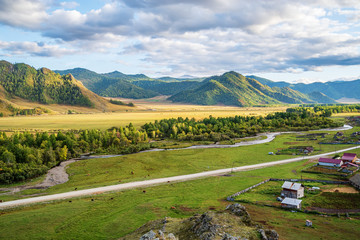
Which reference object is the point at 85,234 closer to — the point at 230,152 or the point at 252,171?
the point at 252,171

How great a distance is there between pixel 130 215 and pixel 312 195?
42.1 m

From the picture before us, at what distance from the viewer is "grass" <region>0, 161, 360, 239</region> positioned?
46.1 metres

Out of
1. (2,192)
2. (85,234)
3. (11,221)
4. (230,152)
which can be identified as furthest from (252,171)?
(2,192)

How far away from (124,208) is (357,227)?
44.3 metres

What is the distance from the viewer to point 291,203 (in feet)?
183

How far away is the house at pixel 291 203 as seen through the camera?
182 ft

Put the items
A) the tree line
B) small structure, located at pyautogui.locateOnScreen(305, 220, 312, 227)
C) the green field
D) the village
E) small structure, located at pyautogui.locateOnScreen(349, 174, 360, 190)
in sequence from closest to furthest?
small structure, located at pyautogui.locateOnScreen(305, 220, 312, 227) → the green field → the village → small structure, located at pyautogui.locateOnScreen(349, 174, 360, 190) → the tree line

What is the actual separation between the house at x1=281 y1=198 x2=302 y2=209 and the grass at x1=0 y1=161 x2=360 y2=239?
2665mm

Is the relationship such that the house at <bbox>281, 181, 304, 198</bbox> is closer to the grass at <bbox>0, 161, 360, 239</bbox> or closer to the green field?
the green field

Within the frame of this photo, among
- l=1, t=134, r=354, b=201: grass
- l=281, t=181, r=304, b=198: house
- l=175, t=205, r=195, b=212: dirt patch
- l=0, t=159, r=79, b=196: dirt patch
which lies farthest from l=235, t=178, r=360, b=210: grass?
l=0, t=159, r=79, b=196: dirt patch

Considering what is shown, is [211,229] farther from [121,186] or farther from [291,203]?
[121,186]

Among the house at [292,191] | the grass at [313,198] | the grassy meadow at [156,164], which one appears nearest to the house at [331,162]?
the grass at [313,198]

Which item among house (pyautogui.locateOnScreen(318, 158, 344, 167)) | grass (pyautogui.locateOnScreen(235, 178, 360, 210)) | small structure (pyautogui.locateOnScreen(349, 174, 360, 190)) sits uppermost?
house (pyautogui.locateOnScreen(318, 158, 344, 167))

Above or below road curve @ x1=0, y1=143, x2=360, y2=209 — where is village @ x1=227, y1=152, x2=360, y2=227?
above
